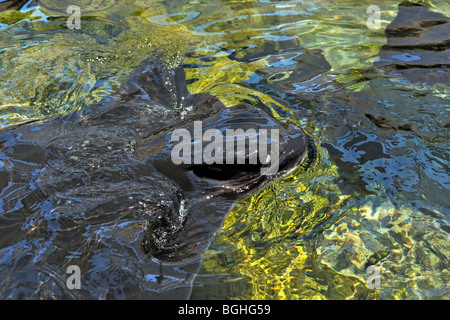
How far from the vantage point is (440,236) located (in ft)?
10.3

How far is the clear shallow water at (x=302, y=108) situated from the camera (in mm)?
2965

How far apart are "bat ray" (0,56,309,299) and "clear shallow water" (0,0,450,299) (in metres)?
0.25

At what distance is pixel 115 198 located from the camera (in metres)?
3.10

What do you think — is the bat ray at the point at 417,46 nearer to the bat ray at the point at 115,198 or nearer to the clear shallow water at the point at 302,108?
the clear shallow water at the point at 302,108

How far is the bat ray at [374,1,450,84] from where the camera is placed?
4926 mm

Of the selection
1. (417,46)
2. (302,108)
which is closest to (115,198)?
(302,108)

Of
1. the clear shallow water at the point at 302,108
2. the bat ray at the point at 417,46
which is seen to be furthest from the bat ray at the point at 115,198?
the bat ray at the point at 417,46

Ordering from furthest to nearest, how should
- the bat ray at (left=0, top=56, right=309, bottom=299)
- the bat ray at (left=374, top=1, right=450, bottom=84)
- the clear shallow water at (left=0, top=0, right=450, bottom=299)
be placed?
1. the bat ray at (left=374, top=1, right=450, bottom=84)
2. the clear shallow water at (left=0, top=0, right=450, bottom=299)
3. the bat ray at (left=0, top=56, right=309, bottom=299)

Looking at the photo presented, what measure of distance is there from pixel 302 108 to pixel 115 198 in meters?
2.26

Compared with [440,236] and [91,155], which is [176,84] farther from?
[440,236]

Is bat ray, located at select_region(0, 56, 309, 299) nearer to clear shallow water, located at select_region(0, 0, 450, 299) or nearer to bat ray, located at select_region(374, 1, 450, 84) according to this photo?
clear shallow water, located at select_region(0, 0, 450, 299)

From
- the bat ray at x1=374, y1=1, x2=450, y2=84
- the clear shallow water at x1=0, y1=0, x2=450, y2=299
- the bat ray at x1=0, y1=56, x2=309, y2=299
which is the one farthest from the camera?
the bat ray at x1=374, y1=1, x2=450, y2=84

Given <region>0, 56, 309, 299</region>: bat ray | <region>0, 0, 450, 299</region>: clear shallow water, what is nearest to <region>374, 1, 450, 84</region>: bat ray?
<region>0, 0, 450, 299</region>: clear shallow water

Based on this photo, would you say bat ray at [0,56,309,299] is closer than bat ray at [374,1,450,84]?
Yes
